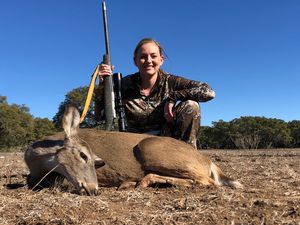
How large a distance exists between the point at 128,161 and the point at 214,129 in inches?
987

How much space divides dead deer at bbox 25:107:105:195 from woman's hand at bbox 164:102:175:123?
152 centimetres

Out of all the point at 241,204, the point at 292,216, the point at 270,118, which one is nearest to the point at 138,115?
the point at 241,204

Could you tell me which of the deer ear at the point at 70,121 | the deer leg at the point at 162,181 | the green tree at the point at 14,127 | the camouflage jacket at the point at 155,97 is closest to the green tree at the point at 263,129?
the green tree at the point at 14,127

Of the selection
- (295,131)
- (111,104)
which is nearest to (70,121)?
(111,104)

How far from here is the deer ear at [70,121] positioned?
503cm

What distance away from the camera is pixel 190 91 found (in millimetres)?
6531

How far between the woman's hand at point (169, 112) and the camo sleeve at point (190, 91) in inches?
5.9

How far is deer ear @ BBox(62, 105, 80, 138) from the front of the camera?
5.03 m

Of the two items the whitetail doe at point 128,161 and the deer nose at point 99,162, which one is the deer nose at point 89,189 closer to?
the whitetail doe at point 128,161

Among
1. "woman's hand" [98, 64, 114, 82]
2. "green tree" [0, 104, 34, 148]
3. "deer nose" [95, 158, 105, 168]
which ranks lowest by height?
"deer nose" [95, 158, 105, 168]

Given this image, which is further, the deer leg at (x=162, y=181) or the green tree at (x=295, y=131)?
the green tree at (x=295, y=131)

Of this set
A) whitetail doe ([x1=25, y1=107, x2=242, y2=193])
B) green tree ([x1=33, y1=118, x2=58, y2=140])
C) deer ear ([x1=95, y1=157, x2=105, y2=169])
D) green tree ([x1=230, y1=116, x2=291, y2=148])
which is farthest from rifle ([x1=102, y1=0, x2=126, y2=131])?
green tree ([x1=33, y1=118, x2=58, y2=140])

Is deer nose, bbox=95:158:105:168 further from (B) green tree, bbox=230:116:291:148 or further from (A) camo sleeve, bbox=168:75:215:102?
(B) green tree, bbox=230:116:291:148

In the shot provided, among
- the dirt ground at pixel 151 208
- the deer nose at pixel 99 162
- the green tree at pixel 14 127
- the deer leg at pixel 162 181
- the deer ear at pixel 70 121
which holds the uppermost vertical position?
the green tree at pixel 14 127
